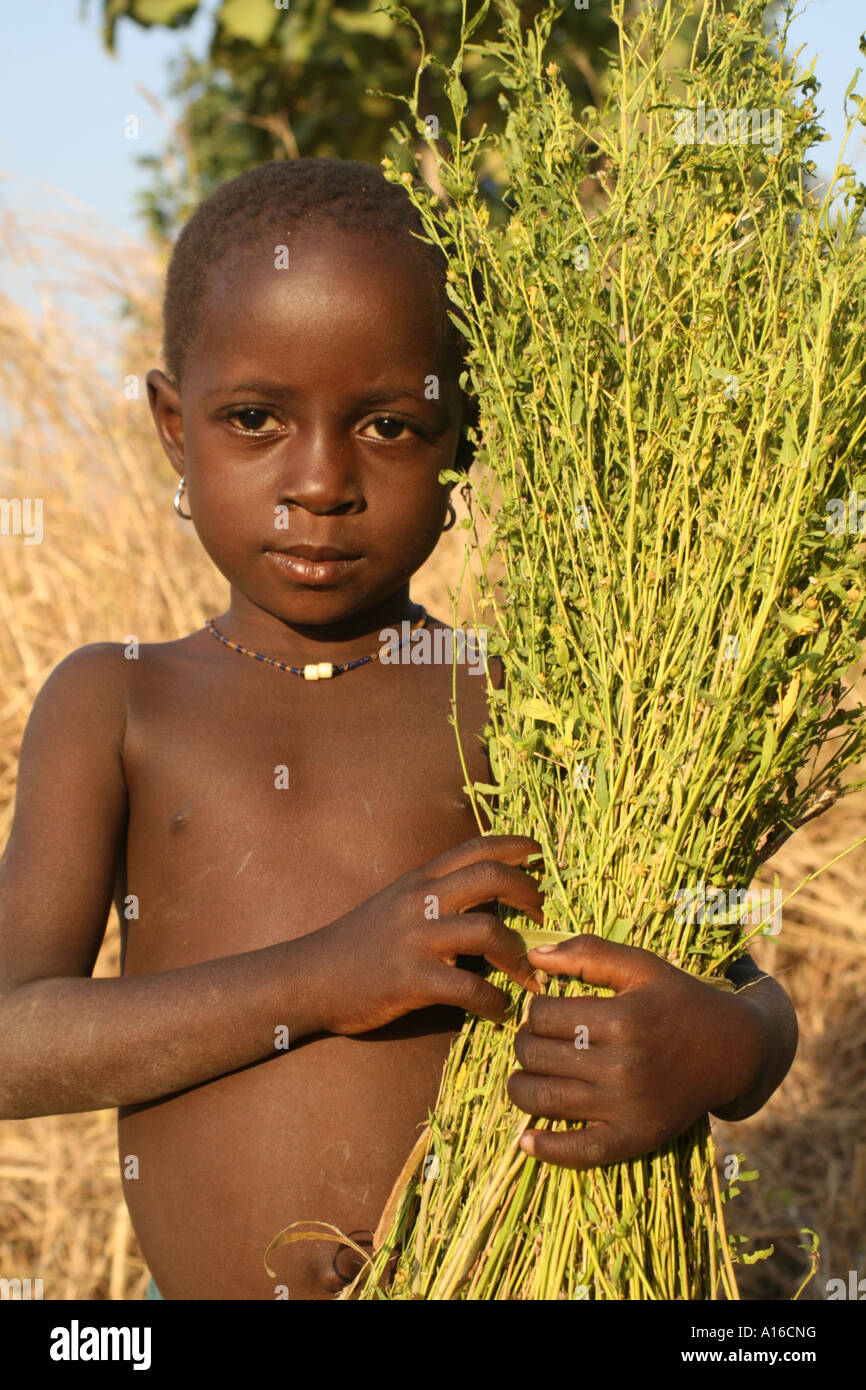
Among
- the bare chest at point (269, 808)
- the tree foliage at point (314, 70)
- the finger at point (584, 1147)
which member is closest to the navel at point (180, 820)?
the bare chest at point (269, 808)

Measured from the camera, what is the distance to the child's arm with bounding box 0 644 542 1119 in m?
1.49

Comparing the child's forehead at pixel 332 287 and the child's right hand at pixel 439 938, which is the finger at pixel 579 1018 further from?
the child's forehead at pixel 332 287

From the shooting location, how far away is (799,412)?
1461 millimetres

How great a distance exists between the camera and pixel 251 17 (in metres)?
5.80

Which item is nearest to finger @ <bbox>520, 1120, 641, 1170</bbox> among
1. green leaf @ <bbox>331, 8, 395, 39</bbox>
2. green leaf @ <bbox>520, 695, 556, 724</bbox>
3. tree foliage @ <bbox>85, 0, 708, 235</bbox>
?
green leaf @ <bbox>520, 695, 556, 724</bbox>

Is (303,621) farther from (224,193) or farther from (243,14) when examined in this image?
(243,14)

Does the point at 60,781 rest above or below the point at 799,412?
below

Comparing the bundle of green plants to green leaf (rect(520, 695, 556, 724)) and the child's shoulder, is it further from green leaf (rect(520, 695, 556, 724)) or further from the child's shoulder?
the child's shoulder

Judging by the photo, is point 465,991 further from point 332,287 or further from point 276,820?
point 332,287

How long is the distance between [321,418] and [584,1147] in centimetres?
91

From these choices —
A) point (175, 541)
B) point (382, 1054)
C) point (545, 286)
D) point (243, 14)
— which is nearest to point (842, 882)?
point (175, 541)

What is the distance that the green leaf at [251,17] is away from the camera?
5.79 m
